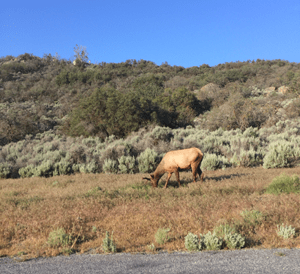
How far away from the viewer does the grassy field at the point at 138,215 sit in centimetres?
575

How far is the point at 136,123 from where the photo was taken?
27.4 metres

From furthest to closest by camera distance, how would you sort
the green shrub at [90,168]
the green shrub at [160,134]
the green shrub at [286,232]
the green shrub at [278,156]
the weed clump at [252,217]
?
the green shrub at [160,134], the green shrub at [90,168], the green shrub at [278,156], the weed clump at [252,217], the green shrub at [286,232]

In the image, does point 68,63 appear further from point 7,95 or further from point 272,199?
point 272,199

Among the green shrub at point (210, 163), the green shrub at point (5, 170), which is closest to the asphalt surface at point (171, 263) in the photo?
the green shrub at point (210, 163)

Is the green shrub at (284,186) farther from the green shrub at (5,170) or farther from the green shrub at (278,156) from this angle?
the green shrub at (5,170)

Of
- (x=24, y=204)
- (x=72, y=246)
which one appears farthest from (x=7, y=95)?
(x=72, y=246)

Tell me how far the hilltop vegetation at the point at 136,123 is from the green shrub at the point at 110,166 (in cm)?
6

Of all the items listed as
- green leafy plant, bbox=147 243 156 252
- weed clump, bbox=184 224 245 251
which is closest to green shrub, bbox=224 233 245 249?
weed clump, bbox=184 224 245 251

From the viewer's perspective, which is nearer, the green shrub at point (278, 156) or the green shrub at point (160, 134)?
the green shrub at point (278, 156)

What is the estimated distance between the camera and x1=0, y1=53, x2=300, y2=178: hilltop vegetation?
16953 mm

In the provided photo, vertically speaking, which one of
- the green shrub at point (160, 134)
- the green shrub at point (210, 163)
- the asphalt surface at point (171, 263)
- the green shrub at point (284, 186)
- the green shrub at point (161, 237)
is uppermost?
the green shrub at point (160, 134)

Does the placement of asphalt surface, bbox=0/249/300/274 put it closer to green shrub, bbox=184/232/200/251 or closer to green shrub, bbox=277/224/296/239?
green shrub, bbox=184/232/200/251

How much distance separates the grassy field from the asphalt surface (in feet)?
1.11

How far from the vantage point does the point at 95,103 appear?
95.3 feet
